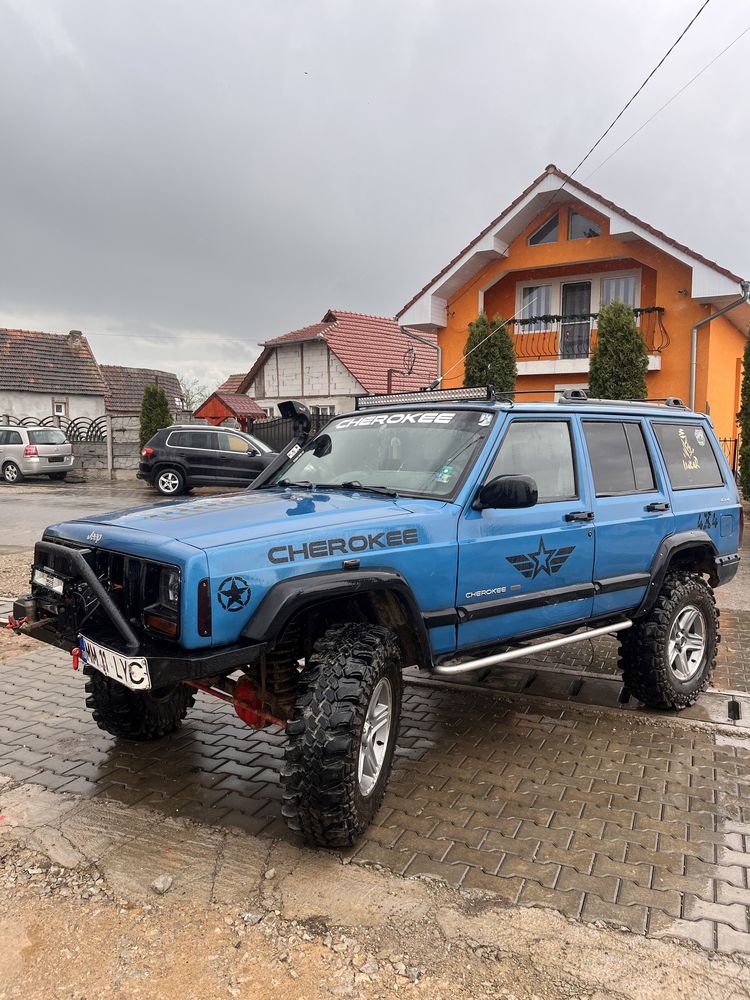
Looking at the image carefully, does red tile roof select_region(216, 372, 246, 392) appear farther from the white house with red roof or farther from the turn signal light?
the turn signal light

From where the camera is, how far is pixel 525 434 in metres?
4.25

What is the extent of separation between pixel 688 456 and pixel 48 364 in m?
40.3

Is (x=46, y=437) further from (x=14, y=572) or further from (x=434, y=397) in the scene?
(x=434, y=397)

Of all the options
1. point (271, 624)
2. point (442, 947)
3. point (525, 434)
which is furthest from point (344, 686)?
point (525, 434)

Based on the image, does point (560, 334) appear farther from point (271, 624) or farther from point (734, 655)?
point (271, 624)

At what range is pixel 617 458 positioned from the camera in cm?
475

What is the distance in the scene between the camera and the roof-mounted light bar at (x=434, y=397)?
4.52 m

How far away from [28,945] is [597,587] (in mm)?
3247

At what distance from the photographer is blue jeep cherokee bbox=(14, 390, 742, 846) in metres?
2.99

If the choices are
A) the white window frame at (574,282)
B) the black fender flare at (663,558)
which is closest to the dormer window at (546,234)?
the white window frame at (574,282)

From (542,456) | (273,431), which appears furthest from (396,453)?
(273,431)

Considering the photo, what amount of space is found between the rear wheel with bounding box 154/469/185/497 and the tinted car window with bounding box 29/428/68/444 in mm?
7872

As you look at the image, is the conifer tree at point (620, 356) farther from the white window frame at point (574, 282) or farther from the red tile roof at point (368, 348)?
the red tile roof at point (368, 348)

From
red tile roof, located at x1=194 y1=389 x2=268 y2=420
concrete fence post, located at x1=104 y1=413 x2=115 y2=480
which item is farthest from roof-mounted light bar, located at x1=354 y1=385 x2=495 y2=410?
red tile roof, located at x1=194 y1=389 x2=268 y2=420
